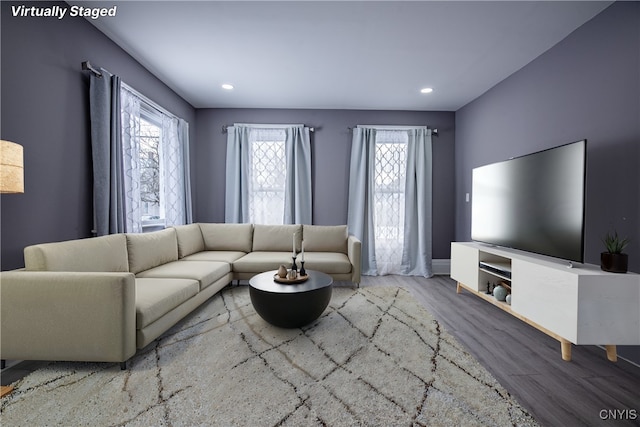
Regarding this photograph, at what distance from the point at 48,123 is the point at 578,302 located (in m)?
3.85

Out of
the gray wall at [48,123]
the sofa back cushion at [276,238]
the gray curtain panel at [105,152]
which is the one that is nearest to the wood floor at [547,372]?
the sofa back cushion at [276,238]

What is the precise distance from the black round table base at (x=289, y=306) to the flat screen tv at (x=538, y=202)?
186cm

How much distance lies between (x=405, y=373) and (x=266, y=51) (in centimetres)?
296

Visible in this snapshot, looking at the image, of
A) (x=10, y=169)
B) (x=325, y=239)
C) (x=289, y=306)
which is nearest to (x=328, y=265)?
(x=325, y=239)

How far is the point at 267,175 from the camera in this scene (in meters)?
4.36

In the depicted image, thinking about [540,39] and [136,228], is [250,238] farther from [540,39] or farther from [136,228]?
[540,39]

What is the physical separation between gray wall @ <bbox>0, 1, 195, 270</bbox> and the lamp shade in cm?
53

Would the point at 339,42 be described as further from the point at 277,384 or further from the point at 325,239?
the point at 277,384

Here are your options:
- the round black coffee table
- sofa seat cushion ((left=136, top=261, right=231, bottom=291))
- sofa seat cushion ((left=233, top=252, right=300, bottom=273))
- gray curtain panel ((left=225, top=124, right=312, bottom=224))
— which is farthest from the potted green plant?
gray curtain panel ((left=225, top=124, right=312, bottom=224))

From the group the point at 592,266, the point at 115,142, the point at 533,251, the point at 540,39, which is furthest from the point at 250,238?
the point at 540,39

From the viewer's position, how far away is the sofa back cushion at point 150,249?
2512mm

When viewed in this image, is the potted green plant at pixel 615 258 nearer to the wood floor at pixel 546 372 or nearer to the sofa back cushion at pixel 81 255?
the wood floor at pixel 546 372

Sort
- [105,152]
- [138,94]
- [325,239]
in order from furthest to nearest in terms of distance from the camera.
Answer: [325,239], [138,94], [105,152]

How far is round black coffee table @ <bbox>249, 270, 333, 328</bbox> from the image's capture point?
6.87 feet
